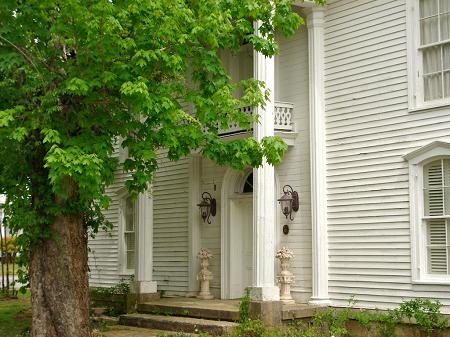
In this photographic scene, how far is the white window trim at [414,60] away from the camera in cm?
1296

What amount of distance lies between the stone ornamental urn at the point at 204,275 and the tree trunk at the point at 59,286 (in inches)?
238

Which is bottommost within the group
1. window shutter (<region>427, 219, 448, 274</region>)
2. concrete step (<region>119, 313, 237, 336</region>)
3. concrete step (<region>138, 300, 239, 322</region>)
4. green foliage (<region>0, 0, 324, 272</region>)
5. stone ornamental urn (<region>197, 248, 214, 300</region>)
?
concrete step (<region>119, 313, 237, 336</region>)

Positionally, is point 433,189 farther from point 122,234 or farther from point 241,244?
point 122,234

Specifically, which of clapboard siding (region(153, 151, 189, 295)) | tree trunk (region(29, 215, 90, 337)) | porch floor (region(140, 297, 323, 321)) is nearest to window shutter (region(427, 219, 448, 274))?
porch floor (region(140, 297, 323, 321))

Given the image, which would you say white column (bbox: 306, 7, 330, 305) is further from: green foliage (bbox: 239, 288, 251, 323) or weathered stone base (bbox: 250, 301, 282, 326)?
green foliage (bbox: 239, 288, 251, 323)

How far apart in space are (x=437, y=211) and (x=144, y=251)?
775 cm

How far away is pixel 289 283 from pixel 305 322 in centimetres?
128

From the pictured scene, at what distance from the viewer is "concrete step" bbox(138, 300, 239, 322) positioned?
1381cm

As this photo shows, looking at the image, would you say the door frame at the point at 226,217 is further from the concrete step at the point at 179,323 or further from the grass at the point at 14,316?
the grass at the point at 14,316

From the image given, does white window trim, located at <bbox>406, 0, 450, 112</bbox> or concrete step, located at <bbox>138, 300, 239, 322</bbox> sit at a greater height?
white window trim, located at <bbox>406, 0, 450, 112</bbox>

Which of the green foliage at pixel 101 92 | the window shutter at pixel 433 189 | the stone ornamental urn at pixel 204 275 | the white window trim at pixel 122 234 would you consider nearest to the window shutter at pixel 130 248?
the white window trim at pixel 122 234

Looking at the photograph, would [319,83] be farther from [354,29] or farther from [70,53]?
[70,53]

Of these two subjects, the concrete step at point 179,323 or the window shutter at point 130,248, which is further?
the window shutter at point 130,248

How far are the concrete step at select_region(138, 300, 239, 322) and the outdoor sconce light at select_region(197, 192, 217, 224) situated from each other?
2462 mm
